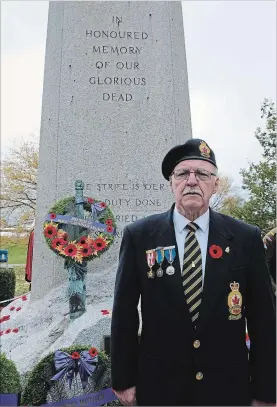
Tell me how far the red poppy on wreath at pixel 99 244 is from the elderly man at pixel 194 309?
104 inches

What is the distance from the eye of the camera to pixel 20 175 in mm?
23094

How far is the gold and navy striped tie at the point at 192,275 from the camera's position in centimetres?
247

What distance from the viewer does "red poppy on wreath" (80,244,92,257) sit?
521 cm

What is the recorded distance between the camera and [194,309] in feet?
8.09

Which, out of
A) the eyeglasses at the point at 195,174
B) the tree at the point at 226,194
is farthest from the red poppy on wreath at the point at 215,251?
the tree at the point at 226,194

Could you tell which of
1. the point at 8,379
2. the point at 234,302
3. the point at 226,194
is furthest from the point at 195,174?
the point at 226,194

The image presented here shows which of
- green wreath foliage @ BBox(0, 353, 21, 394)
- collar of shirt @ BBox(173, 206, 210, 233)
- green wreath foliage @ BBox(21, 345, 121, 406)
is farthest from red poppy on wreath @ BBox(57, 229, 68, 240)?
collar of shirt @ BBox(173, 206, 210, 233)

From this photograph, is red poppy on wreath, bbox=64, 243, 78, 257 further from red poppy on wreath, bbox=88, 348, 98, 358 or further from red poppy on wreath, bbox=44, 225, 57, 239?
red poppy on wreath, bbox=88, 348, 98, 358

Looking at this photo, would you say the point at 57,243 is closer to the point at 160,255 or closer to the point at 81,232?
the point at 81,232

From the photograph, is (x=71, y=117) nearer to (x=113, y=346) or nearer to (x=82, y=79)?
(x=82, y=79)

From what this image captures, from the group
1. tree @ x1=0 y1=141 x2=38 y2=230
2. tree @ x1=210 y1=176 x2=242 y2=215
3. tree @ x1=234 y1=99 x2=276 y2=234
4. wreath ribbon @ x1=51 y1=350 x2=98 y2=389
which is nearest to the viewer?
wreath ribbon @ x1=51 y1=350 x2=98 y2=389

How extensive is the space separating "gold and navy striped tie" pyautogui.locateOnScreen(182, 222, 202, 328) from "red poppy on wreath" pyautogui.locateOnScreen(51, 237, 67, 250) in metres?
2.89

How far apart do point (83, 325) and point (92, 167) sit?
2.28 metres

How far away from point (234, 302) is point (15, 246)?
22.6 meters
